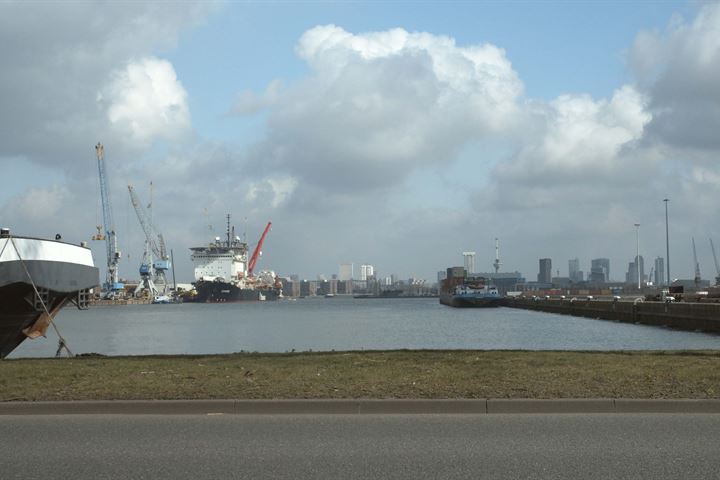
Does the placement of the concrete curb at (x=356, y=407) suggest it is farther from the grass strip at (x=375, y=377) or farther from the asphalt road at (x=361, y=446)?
the grass strip at (x=375, y=377)

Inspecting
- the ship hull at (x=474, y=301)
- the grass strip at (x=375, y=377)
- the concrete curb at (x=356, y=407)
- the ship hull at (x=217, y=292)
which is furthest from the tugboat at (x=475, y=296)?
the concrete curb at (x=356, y=407)

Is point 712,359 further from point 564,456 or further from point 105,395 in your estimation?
point 105,395

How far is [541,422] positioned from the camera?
11.1 meters

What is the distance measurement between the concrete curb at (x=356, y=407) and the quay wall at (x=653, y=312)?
44.7 metres

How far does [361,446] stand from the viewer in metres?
9.62

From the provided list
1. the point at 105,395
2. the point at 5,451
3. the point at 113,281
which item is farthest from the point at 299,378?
the point at 113,281

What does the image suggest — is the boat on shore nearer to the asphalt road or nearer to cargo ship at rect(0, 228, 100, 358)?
cargo ship at rect(0, 228, 100, 358)

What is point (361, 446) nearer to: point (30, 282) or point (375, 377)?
point (375, 377)

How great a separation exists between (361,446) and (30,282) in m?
18.2

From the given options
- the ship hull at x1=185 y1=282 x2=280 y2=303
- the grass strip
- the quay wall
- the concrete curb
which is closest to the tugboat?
the quay wall

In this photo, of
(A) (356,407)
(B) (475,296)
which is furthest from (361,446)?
(B) (475,296)

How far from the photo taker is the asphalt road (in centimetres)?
836

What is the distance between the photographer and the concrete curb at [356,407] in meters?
11.8

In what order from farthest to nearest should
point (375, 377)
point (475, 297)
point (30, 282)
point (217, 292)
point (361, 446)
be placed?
1. point (217, 292)
2. point (475, 297)
3. point (30, 282)
4. point (375, 377)
5. point (361, 446)
